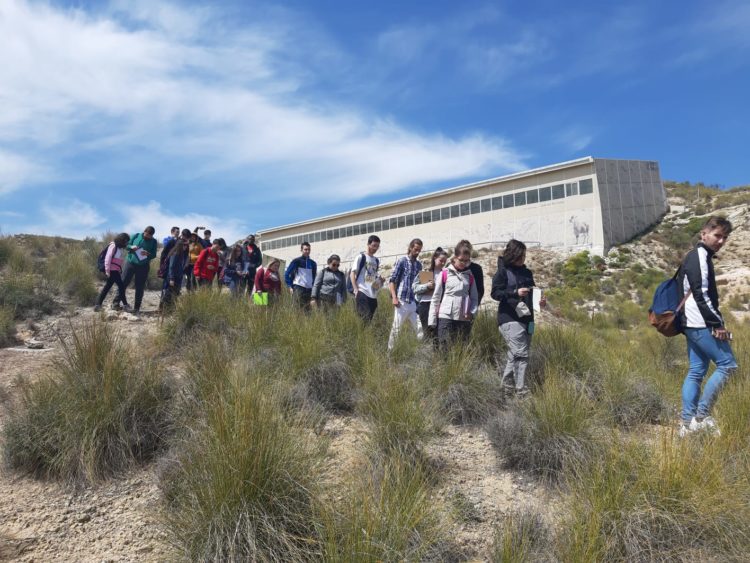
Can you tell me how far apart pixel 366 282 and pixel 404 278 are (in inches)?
24.5

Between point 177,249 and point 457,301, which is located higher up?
point 177,249

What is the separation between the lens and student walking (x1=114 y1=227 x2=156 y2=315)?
959 centimetres

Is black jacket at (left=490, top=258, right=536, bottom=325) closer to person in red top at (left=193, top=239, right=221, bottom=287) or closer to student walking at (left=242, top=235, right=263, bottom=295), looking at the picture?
student walking at (left=242, top=235, right=263, bottom=295)

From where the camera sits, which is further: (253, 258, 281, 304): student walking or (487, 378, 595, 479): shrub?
(253, 258, 281, 304): student walking

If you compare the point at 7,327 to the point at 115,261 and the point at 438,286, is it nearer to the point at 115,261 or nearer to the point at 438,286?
the point at 115,261

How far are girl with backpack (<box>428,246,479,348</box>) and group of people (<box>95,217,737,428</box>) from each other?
0.01m

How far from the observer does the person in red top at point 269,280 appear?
8117mm

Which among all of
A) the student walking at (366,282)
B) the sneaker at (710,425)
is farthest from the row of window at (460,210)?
the sneaker at (710,425)

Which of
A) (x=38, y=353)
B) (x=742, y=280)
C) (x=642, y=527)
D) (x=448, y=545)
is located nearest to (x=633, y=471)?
(x=642, y=527)

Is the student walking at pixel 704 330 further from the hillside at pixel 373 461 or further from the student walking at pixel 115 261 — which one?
the student walking at pixel 115 261

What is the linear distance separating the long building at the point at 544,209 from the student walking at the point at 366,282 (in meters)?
26.4

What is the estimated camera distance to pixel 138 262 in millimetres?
9633

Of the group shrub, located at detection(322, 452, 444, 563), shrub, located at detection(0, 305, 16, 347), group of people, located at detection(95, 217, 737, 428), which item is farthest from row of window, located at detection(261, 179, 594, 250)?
shrub, located at detection(322, 452, 444, 563)

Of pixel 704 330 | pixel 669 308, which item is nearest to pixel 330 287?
pixel 669 308
